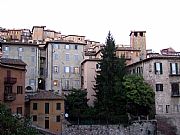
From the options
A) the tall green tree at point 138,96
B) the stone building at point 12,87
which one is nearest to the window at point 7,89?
the stone building at point 12,87

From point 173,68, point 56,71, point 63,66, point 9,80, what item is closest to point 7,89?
point 9,80

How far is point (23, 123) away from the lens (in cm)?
1438

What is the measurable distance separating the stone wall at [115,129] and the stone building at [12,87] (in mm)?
7554

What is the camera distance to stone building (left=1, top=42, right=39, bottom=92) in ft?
216

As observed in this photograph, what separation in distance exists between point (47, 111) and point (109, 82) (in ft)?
34.9

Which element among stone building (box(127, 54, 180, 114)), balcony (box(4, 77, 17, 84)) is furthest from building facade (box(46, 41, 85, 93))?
balcony (box(4, 77, 17, 84))

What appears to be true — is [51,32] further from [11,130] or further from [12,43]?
[11,130]

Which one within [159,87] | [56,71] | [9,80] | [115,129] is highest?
[56,71]

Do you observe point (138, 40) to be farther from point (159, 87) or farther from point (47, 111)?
point (47, 111)

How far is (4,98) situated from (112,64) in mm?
18676

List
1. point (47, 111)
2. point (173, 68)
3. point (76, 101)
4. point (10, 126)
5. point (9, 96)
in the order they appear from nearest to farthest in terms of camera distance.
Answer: point (10, 126) → point (9, 96) → point (47, 111) → point (173, 68) → point (76, 101)

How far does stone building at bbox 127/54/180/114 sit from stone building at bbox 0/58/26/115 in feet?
64.2

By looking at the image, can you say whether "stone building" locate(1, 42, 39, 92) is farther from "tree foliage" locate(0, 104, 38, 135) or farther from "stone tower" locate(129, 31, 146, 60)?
"tree foliage" locate(0, 104, 38, 135)

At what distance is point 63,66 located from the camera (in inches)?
2675
